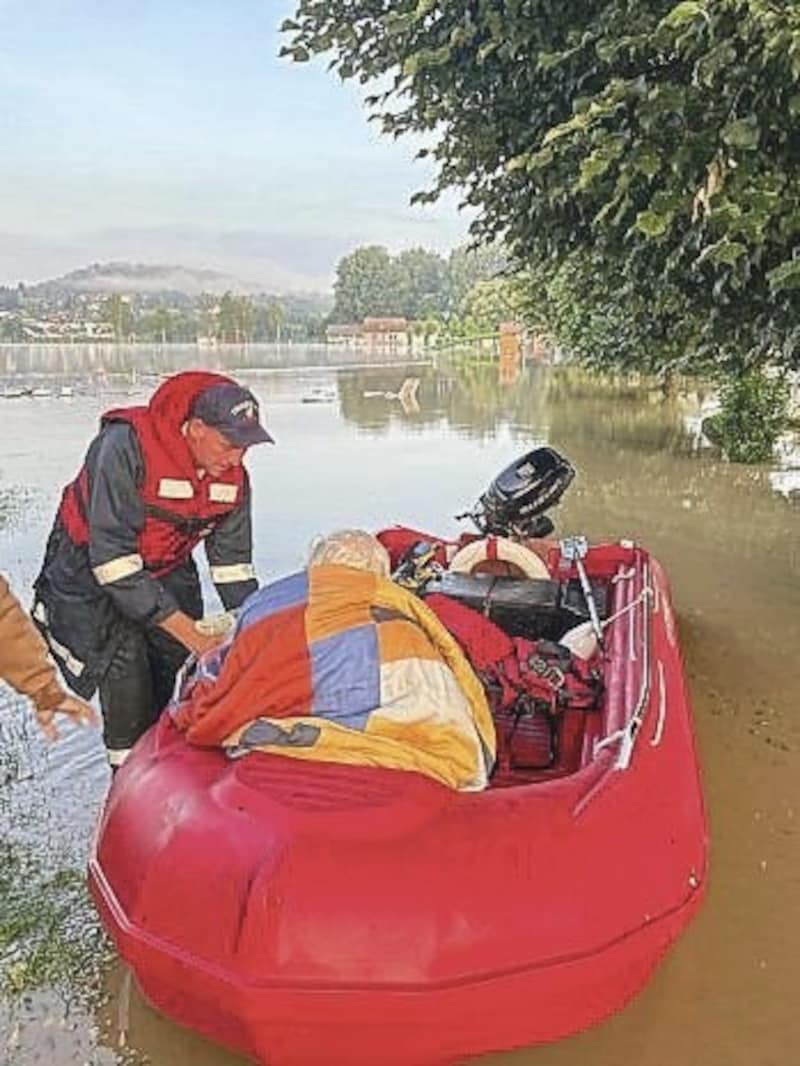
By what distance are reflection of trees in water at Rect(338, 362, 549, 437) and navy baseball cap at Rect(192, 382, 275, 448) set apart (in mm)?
14191

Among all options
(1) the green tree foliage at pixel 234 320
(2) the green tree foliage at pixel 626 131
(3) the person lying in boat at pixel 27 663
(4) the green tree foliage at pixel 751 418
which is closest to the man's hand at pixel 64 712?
(3) the person lying in boat at pixel 27 663

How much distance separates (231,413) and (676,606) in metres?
4.45

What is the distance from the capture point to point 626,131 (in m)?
4.15

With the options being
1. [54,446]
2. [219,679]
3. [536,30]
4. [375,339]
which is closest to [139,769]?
[219,679]

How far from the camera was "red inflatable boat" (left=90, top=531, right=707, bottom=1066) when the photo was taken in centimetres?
210

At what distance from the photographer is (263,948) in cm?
209

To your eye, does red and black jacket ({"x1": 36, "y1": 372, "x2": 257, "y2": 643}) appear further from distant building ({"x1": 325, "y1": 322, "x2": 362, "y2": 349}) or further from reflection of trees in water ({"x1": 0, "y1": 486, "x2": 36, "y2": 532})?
distant building ({"x1": 325, "y1": 322, "x2": 362, "y2": 349})

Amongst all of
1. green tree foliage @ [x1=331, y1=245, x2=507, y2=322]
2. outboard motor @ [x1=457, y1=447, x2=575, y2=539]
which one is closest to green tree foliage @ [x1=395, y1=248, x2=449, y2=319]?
green tree foliage @ [x1=331, y1=245, x2=507, y2=322]

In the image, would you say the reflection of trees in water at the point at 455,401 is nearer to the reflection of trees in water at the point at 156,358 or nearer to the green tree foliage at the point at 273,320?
the reflection of trees in water at the point at 156,358

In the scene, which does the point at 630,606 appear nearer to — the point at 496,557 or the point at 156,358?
the point at 496,557

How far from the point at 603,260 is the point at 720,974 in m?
3.29

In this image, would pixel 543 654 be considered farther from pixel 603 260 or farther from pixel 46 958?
pixel 603 260

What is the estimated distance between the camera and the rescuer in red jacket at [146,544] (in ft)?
10.6

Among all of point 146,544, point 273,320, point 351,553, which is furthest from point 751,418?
point 273,320
